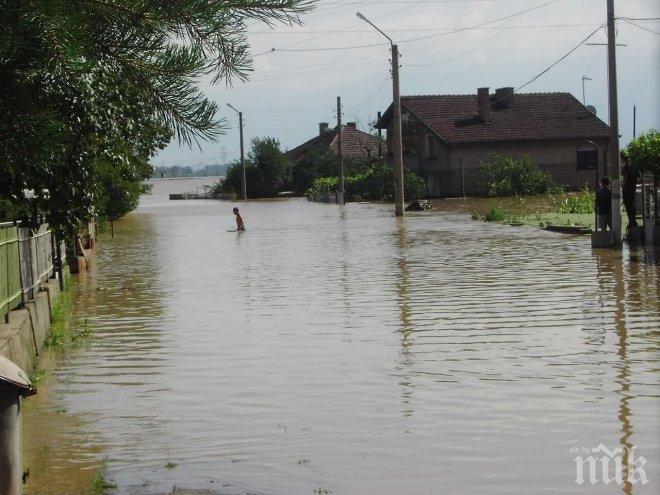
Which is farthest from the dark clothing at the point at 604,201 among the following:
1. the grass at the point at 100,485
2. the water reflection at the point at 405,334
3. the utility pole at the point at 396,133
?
the utility pole at the point at 396,133

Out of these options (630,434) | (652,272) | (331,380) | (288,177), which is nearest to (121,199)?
(652,272)

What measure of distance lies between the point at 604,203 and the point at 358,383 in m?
15.9

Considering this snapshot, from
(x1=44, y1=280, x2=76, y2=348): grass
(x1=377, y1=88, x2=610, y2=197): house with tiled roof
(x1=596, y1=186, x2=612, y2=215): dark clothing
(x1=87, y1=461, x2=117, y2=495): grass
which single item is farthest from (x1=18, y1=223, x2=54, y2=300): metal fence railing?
(x1=377, y1=88, x2=610, y2=197): house with tiled roof

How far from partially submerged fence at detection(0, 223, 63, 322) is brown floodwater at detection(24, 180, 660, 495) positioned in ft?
2.83

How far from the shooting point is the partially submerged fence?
424 inches

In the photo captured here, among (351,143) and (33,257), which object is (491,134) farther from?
(33,257)

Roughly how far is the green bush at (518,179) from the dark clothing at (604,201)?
124ft

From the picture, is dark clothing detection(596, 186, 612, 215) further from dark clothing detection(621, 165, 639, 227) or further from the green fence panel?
the green fence panel

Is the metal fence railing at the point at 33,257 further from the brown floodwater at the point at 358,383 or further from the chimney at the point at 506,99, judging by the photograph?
the chimney at the point at 506,99

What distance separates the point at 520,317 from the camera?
13633 millimetres

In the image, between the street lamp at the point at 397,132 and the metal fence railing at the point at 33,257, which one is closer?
the metal fence railing at the point at 33,257

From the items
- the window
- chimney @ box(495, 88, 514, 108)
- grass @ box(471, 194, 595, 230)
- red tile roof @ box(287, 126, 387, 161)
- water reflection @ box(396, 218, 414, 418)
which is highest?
chimney @ box(495, 88, 514, 108)

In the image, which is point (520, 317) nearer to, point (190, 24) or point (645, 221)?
point (190, 24)

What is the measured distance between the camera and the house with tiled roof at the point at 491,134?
70.4 metres
